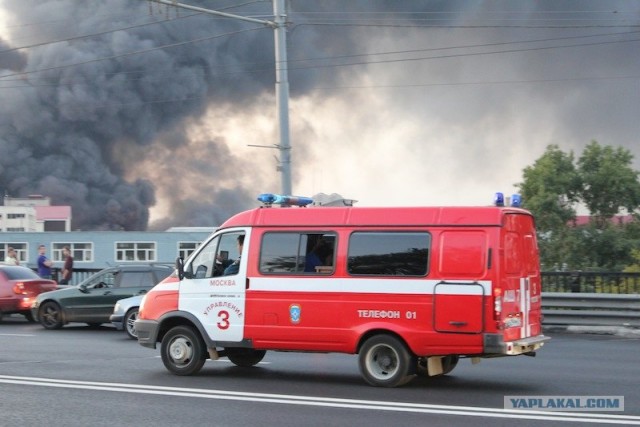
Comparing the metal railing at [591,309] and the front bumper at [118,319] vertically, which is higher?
the metal railing at [591,309]

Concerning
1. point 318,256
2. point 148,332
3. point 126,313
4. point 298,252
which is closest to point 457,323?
point 318,256

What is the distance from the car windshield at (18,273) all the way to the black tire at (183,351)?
466 inches

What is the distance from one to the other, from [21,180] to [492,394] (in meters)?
87.7

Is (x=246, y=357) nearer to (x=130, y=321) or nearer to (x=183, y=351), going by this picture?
(x=183, y=351)

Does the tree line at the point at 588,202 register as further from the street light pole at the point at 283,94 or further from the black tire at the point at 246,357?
the black tire at the point at 246,357

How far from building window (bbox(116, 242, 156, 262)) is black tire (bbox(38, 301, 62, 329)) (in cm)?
4767

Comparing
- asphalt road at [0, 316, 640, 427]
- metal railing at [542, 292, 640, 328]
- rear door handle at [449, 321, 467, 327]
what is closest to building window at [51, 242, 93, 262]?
metal railing at [542, 292, 640, 328]

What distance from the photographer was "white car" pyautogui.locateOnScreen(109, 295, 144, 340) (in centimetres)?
1778

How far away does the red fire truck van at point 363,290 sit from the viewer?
10.3 metres

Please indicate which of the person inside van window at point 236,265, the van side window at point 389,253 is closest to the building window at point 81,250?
the person inside van window at point 236,265

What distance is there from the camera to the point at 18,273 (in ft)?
A: 74.6

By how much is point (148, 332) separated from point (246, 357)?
54.7 inches

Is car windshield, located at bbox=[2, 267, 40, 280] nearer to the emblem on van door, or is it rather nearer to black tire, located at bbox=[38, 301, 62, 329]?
black tire, located at bbox=[38, 301, 62, 329]

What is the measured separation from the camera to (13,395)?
10078 millimetres
